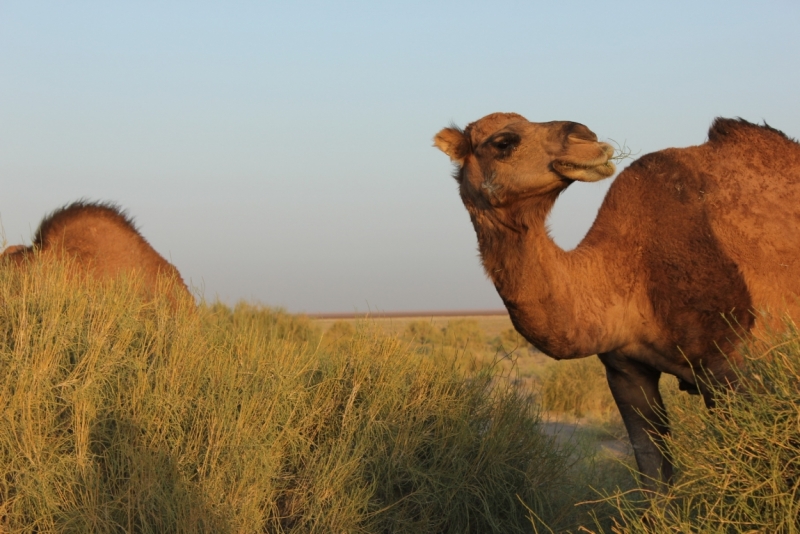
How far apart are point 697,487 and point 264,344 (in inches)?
137

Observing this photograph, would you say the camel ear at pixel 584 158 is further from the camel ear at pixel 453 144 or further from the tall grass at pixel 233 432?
the tall grass at pixel 233 432

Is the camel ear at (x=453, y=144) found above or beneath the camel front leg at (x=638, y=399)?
above

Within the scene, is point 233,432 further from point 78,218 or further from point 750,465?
point 78,218

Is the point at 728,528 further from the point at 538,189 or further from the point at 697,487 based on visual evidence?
the point at 538,189

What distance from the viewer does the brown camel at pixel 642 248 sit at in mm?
4969

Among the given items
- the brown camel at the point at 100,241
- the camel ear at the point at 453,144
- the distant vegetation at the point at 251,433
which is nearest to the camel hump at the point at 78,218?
the brown camel at the point at 100,241

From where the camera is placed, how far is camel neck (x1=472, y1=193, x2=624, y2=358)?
4.96 meters

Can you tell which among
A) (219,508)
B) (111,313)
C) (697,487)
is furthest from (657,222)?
(111,313)

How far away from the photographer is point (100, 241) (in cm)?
904

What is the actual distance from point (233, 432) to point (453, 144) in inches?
87.3

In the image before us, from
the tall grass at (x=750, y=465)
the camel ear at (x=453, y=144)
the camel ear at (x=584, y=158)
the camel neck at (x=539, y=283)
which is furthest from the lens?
the camel ear at (x=453, y=144)

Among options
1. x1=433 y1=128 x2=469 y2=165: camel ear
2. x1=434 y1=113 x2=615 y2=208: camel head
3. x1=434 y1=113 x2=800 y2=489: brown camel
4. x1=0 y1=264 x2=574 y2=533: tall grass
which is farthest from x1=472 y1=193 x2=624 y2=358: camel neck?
x1=0 y1=264 x2=574 y2=533: tall grass

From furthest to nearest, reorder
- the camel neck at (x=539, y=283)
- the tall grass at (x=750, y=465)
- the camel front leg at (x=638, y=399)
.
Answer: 1. the camel front leg at (x=638, y=399)
2. the camel neck at (x=539, y=283)
3. the tall grass at (x=750, y=465)

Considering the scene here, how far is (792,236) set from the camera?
5.45 meters
